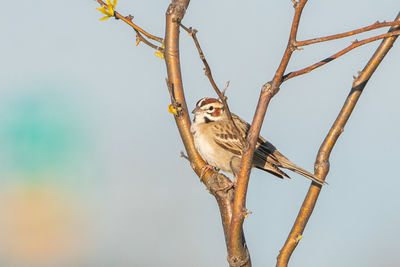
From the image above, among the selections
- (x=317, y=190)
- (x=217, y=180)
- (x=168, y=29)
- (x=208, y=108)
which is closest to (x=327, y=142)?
(x=317, y=190)

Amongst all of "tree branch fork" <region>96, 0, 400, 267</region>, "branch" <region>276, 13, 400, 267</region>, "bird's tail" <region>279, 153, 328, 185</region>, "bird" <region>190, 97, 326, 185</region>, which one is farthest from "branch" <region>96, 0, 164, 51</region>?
"bird's tail" <region>279, 153, 328, 185</region>

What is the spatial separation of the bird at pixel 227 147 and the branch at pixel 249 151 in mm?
2647

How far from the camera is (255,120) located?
2.48 meters

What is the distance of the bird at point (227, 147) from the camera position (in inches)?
223

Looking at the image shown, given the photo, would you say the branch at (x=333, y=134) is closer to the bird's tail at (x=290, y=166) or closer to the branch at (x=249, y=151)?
the branch at (x=249, y=151)

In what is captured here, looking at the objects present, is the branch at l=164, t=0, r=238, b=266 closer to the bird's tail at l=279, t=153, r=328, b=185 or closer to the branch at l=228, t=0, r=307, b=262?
the branch at l=228, t=0, r=307, b=262

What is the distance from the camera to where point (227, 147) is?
593 centimetres

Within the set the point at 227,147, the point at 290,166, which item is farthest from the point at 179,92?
the point at 290,166

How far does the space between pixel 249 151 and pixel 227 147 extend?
132 inches

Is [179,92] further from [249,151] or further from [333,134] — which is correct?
[249,151]

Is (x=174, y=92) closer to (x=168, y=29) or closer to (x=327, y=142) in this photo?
(x=168, y=29)

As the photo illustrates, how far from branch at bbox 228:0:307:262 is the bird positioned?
2.65 metres

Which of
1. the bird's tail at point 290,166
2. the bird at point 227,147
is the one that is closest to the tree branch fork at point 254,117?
the bird at point 227,147

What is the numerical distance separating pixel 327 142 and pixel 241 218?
3.12 feet
